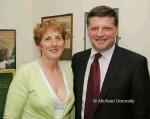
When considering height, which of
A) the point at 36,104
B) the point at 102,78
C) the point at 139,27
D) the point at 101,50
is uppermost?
the point at 139,27

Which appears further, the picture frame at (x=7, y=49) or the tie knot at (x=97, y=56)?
the picture frame at (x=7, y=49)

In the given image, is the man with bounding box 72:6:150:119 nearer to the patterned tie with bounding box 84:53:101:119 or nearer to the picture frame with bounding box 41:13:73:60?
the patterned tie with bounding box 84:53:101:119

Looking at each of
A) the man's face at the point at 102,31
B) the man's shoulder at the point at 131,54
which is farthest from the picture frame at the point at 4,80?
the man's shoulder at the point at 131,54

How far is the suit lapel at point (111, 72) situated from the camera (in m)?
1.82

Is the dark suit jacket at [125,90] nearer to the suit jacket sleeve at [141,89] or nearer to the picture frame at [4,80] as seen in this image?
the suit jacket sleeve at [141,89]

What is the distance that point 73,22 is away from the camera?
2.57m

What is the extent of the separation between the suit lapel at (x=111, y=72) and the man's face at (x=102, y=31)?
0.28 ft

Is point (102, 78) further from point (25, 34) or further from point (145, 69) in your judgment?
point (25, 34)

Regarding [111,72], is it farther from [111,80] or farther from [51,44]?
[51,44]

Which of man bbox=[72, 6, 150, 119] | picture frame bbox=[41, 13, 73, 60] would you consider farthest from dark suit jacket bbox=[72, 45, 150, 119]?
picture frame bbox=[41, 13, 73, 60]

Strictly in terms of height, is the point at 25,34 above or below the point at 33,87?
above

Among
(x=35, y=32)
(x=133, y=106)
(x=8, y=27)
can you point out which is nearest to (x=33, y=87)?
(x=35, y=32)

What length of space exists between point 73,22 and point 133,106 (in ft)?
3.34

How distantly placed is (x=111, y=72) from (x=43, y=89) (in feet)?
1.40
